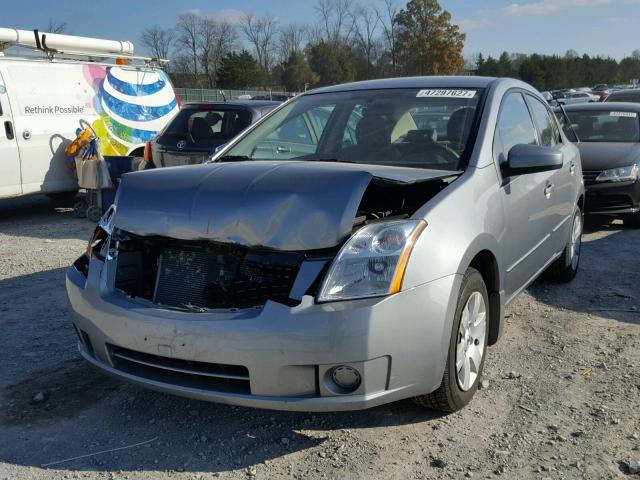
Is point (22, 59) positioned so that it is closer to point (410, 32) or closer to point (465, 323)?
point (465, 323)

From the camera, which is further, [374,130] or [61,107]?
[61,107]

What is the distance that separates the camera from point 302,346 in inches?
101

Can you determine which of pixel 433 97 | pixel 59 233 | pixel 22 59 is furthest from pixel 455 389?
pixel 22 59

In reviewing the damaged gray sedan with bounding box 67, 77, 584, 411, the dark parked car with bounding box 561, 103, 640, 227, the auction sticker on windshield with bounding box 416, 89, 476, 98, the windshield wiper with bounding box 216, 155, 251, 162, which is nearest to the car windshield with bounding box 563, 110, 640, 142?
the dark parked car with bounding box 561, 103, 640, 227

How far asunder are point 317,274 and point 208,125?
585 cm

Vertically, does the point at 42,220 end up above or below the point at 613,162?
below

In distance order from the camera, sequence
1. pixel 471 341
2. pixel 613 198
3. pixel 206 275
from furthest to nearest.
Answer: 1. pixel 613 198
2. pixel 471 341
3. pixel 206 275

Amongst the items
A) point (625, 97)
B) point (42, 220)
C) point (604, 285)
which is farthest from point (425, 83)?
point (625, 97)

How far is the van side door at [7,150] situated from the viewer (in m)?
8.49

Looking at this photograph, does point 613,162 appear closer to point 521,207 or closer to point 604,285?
point 604,285

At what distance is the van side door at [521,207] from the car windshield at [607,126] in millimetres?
4831

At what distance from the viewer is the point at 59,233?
827 centimetres

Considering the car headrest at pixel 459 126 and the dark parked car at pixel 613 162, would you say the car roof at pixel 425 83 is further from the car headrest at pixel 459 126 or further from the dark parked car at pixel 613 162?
the dark parked car at pixel 613 162

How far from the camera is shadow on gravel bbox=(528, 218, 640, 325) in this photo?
4.88 meters
